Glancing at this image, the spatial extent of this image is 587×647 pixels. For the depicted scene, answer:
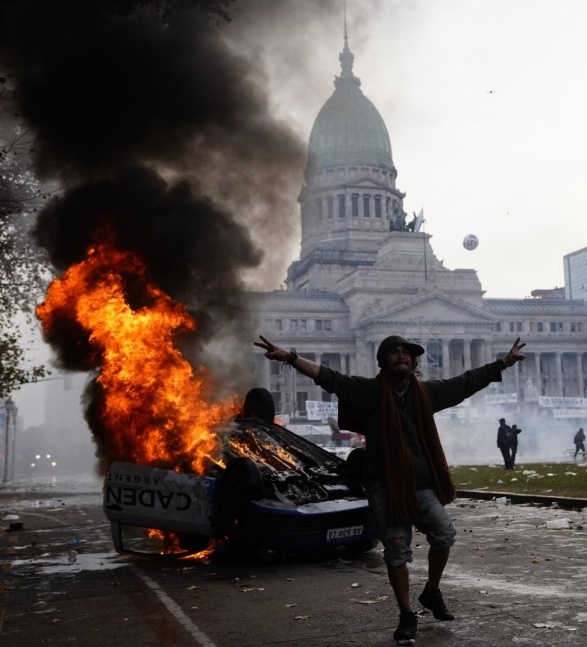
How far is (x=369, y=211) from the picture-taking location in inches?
4259

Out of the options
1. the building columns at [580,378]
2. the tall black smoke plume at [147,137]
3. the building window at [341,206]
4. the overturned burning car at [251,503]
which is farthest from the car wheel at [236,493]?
the building window at [341,206]

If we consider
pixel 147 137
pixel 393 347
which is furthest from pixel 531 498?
pixel 393 347

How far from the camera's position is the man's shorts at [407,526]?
5.32 metres

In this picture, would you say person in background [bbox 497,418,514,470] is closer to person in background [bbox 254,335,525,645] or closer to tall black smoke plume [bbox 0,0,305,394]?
tall black smoke plume [bbox 0,0,305,394]

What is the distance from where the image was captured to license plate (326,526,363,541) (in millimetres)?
7984

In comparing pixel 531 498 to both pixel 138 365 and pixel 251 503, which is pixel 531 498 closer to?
pixel 138 365

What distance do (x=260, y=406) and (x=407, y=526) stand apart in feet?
16.9

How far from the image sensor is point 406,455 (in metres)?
5.31

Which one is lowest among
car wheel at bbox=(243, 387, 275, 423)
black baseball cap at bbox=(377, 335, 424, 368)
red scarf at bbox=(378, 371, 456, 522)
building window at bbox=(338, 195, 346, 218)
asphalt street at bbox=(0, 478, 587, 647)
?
asphalt street at bbox=(0, 478, 587, 647)

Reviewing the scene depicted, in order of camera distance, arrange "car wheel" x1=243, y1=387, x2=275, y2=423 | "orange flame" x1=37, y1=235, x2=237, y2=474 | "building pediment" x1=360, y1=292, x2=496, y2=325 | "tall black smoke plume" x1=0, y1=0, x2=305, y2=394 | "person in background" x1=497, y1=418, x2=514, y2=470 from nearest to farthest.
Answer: "orange flame" x1=37, y1=235, x2=237, y2=474 < "car wheel" x1=243, y1=387, x2=275, y2=423 < "tall black smoke plume" x1=0, y1=0, x2=305, y2=394 < "person in background" x1=497, y1=418, x2=514, y2=470 < "building pediment" x1=360, y1=292, x2=496, y2=325

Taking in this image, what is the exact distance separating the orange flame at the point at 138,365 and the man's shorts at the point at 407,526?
4.02 metres

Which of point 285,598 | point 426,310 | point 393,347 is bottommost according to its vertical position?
point 285,598

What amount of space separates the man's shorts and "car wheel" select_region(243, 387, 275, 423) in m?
4.91

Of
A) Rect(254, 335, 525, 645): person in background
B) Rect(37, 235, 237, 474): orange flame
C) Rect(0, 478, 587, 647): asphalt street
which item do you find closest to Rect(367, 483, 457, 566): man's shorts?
Rect(254, 335, 525, 645): person in background
